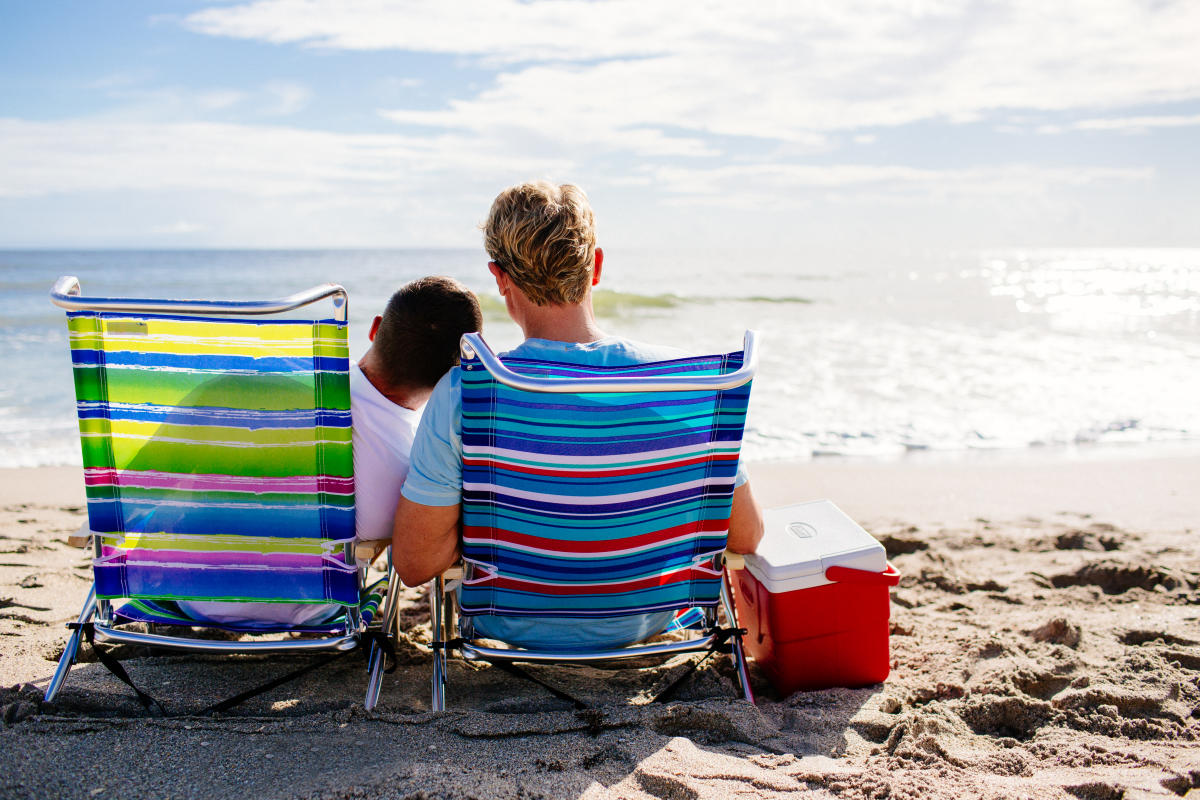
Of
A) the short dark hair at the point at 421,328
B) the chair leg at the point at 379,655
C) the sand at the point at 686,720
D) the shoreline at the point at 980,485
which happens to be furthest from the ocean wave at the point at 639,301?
the short dark hair at the point at 421,328

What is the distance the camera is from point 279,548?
234cm

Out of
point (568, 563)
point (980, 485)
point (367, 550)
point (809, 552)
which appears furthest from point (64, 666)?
point (980, 485)

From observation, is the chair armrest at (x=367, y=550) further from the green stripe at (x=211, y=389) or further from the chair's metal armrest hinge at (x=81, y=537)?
the chair's metal armrest hinge at (x=81, y=537)

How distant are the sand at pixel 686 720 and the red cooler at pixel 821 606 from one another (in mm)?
79

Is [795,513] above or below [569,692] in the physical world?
above

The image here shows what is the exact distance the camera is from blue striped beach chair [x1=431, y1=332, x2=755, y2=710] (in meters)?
2.05

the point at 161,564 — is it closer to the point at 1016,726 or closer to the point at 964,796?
the point at 964,796

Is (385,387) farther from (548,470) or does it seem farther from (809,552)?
(809,552)

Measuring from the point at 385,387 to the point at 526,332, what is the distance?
18.5 inches

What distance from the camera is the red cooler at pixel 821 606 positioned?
8.43 feet

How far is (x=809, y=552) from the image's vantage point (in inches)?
103

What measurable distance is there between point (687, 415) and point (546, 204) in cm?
66

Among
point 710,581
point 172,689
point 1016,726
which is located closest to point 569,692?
point 710,581

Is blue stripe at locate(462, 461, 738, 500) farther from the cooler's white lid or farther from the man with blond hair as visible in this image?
the cooler's white lid
